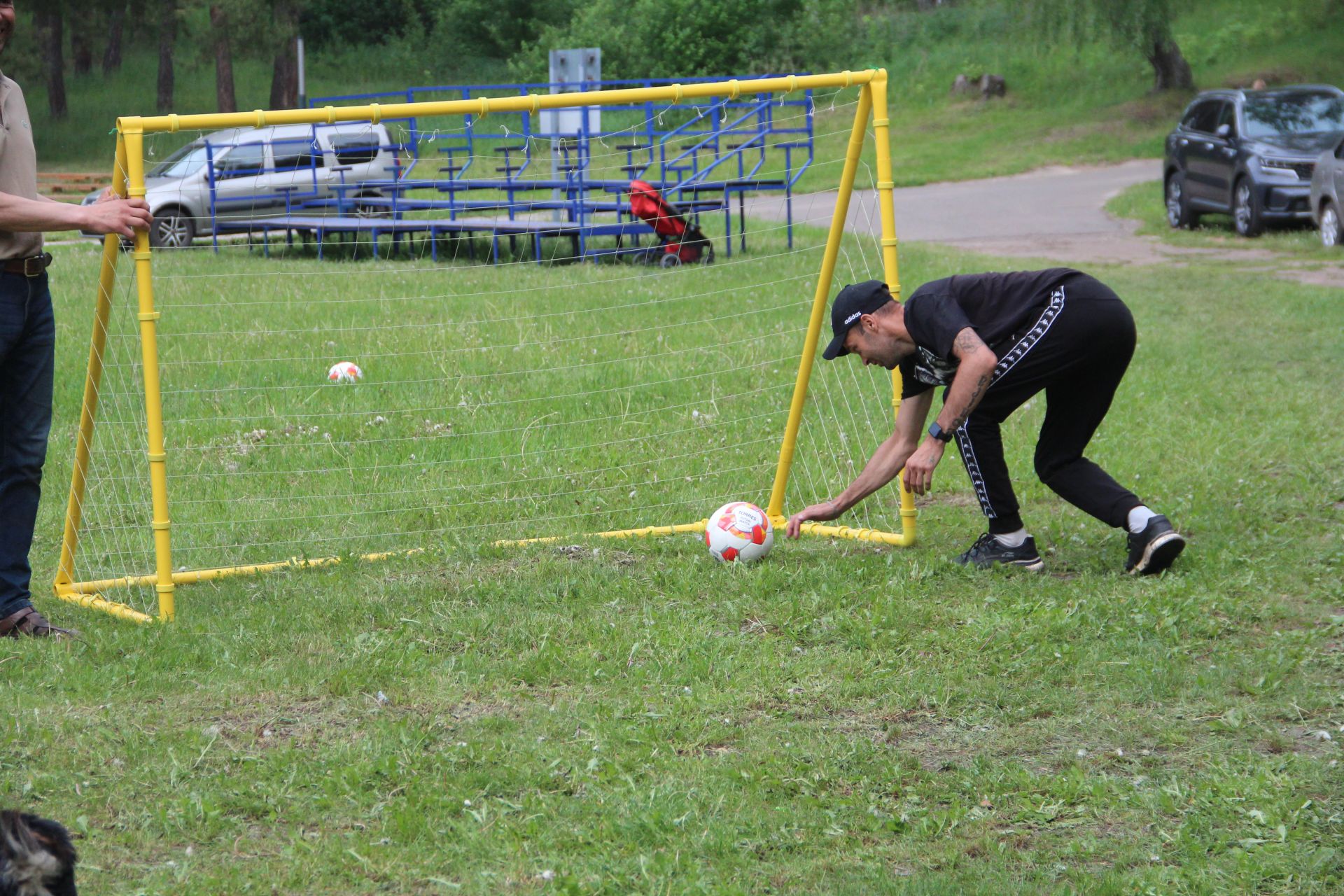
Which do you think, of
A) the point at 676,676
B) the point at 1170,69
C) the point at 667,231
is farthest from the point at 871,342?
the point at 1170,69

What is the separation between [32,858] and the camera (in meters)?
2.27

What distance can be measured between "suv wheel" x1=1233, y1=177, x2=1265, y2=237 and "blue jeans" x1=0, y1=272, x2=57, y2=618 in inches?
574

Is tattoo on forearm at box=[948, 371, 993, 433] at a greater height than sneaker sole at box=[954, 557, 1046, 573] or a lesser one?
greater

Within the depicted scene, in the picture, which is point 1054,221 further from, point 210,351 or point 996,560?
point 996,560

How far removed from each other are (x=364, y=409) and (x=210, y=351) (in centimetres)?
196

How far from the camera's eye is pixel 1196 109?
18.2 m

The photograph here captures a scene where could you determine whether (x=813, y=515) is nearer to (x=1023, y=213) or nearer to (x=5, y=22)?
(x=5, y=22)

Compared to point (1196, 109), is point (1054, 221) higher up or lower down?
lower down

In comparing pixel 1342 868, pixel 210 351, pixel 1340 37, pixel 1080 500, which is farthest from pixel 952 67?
pixel 1342 868

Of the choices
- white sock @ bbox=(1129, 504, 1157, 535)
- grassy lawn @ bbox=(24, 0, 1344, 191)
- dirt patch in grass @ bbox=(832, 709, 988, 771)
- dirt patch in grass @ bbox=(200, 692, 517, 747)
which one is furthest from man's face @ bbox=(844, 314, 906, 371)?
grassy lawn @ bbox=(24, 0, 1344, 191)

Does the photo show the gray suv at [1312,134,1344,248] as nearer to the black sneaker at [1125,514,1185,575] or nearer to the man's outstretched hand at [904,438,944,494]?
the black sneaker at [1125,514,1185,575]

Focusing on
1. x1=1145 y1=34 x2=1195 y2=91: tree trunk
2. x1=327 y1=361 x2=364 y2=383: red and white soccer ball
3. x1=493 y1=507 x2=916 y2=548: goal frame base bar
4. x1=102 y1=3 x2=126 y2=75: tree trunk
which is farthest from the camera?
x1=102 y1=3 x2=126 y2=75: tree trunk

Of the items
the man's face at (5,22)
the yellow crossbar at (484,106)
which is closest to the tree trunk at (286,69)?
the yellow crossbar at (484,106)

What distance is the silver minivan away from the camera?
16.8 metres
